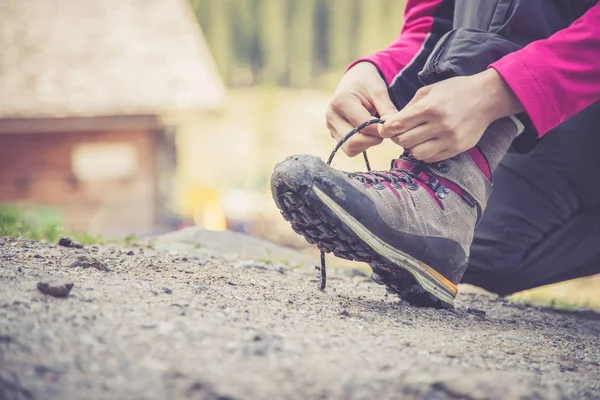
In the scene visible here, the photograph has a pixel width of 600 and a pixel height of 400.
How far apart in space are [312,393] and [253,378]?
108 millimetres

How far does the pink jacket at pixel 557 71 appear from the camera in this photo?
1.65 m

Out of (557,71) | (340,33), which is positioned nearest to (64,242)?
(557,71)

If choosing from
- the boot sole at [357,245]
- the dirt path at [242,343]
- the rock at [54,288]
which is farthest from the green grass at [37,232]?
the boot sole at [357,245]

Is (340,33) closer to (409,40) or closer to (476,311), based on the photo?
(409,40)

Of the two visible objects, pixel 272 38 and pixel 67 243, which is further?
pixel 272 38

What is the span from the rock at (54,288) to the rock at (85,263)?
0.42 meters

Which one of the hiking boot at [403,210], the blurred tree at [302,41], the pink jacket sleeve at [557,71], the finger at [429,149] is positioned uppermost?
the blurred tree at [302,41]

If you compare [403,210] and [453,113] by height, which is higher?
[453,113]

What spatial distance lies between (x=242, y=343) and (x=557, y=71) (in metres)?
1.11

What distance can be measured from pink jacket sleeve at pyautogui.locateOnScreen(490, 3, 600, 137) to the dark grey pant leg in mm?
499

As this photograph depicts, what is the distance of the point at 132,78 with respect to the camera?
951 cm

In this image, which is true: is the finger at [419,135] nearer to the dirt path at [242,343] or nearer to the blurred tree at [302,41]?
the dirt path at [242,343]

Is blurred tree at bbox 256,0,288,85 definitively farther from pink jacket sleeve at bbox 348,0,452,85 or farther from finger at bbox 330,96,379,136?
finger at bbox 330,96,379,136

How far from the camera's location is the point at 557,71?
1.67 meters
